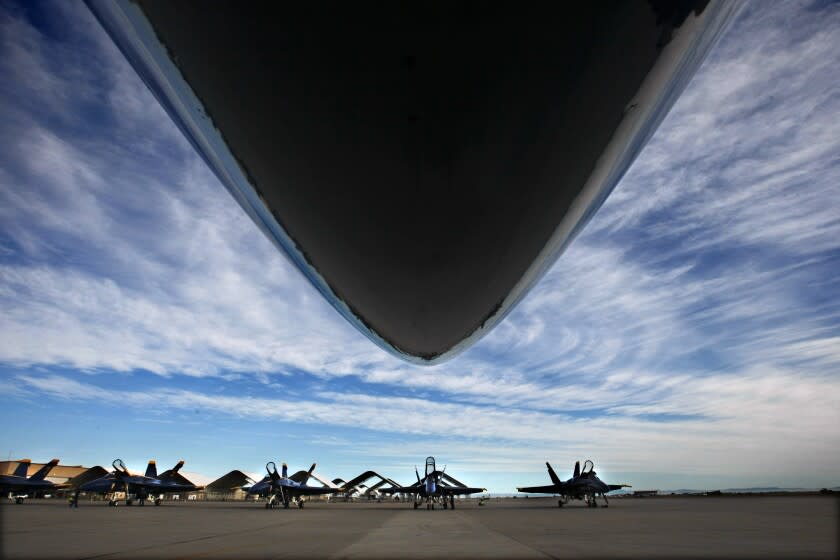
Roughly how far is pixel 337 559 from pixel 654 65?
16.6 ft

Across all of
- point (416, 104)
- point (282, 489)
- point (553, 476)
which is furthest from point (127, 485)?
point (416, 104)

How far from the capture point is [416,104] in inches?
62.3

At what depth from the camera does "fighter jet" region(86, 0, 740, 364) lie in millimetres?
1397

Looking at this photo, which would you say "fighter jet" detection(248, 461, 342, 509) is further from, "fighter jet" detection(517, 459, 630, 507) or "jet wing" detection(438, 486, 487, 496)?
"fighter jet" detection(517, 459, 630, 507)

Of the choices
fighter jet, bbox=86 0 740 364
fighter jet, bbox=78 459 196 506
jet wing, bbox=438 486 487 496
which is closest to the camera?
fighter jet, bbox=86 0 740 364

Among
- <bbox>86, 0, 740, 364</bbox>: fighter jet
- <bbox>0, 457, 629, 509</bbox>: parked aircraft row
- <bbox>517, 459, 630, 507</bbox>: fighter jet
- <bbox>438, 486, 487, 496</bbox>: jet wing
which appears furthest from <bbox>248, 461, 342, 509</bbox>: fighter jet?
<bbox>86, 0, 740, 364</bbox>: fighter jet

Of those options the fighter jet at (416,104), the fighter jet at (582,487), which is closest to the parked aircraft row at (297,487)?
the fighter jet at (582,487)

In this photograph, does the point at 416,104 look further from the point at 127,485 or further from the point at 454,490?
the point at 127,485

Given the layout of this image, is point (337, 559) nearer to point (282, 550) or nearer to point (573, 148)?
point (282, 550)

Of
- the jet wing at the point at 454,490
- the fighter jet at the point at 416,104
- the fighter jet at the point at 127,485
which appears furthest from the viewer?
the fighter jet at the point at 127,485

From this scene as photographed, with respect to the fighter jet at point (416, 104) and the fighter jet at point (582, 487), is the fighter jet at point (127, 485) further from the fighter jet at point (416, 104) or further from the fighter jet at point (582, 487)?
the fighter jet at point (416, 104)

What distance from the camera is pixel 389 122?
164cm

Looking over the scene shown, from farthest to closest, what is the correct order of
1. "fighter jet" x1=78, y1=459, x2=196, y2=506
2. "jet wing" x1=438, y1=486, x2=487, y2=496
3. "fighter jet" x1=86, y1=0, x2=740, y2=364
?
1. "fighter jet" x1=78, y1=459, x2=196, y2=506
2. "jet wing" x1=438, y1=486, x2=487, y2=496
3. "fighter jet" x1=86, y1=0, x2=740, y2=364

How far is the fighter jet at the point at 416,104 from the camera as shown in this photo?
1.40m
